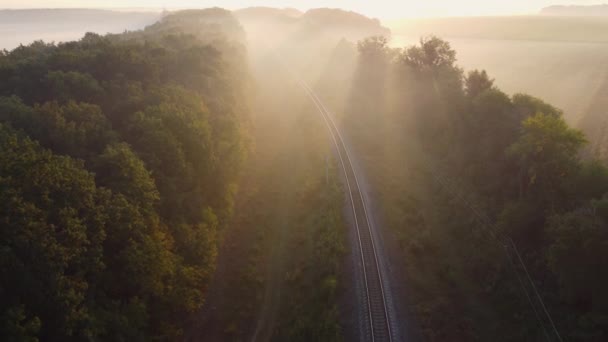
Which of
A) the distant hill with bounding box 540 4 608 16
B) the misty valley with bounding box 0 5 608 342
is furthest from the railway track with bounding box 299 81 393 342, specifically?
the distant hill with bounding box 540 4 608 16

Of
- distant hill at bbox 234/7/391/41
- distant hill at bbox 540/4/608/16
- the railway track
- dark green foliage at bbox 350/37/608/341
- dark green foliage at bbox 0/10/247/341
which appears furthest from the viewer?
distant hill at bbox 540/4/608/16

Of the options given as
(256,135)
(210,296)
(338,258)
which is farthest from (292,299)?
(256,135)

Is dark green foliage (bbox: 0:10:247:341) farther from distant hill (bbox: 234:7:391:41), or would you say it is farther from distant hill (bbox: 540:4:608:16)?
distant hill (bbox: 540:4:608:16)

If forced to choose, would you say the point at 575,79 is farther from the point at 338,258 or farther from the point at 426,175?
the point at 338,258

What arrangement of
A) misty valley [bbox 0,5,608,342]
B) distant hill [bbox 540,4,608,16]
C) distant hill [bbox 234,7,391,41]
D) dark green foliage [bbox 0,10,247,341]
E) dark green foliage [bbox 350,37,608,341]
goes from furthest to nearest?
distant hill [bbox 540,4,608,16] < distant hill [bbox 234,7,391,41] < dark green foliage [bbox 350,37,608,341] < misty valley [bbox 0,5,608,342] < dark green foliage [bbox 0,10,247,341]

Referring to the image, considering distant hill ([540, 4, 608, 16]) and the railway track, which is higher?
distant hill ([540, 4, 608, 16])

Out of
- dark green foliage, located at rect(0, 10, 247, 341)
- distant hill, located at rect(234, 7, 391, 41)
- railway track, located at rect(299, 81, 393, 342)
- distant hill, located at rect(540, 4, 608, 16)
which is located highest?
distant hill, located at rect(540, 4, 608, 16)

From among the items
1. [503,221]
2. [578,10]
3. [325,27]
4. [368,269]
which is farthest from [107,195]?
[578,10]

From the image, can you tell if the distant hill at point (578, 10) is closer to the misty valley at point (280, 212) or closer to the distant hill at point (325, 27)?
the distant hill at point (325, 27)

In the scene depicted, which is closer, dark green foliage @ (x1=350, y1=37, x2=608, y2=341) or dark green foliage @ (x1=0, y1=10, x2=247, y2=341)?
dark green foliage @ (x1=0, y1=10, x2=247, y2=341)
